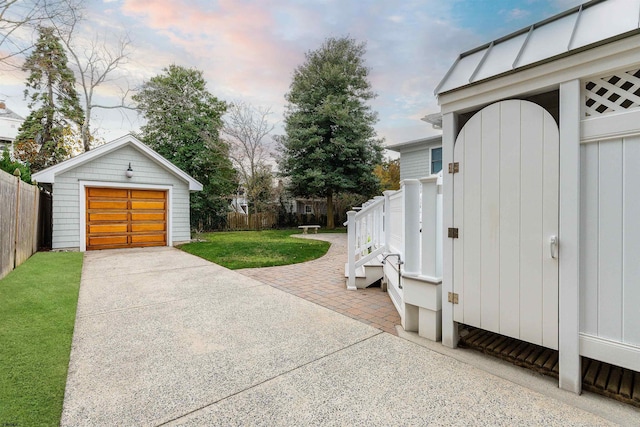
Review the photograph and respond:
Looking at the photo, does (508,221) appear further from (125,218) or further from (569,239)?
(125,218)

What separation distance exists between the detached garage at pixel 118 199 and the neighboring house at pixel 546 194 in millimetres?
10385

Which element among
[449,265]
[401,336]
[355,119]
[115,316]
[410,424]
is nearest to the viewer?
[410,424]

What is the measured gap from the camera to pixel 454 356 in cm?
270

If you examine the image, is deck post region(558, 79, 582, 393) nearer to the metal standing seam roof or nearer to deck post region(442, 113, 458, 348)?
the metal standing seam roof

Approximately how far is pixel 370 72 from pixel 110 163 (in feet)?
49.4

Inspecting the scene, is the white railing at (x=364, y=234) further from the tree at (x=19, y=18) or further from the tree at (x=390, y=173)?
the tree at (x=390, y=173)

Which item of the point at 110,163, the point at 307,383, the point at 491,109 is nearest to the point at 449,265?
the point at 491,109

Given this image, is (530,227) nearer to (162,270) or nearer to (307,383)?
(307,383)

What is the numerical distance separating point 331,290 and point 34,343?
3.54m

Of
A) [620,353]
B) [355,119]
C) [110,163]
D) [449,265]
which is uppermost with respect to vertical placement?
[355,119]

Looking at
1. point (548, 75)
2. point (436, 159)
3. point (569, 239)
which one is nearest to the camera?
point (569, 239)

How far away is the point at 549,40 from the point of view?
2307mm


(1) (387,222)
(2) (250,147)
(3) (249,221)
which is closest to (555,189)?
(1) (387,222)

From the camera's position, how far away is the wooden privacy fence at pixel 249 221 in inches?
685
